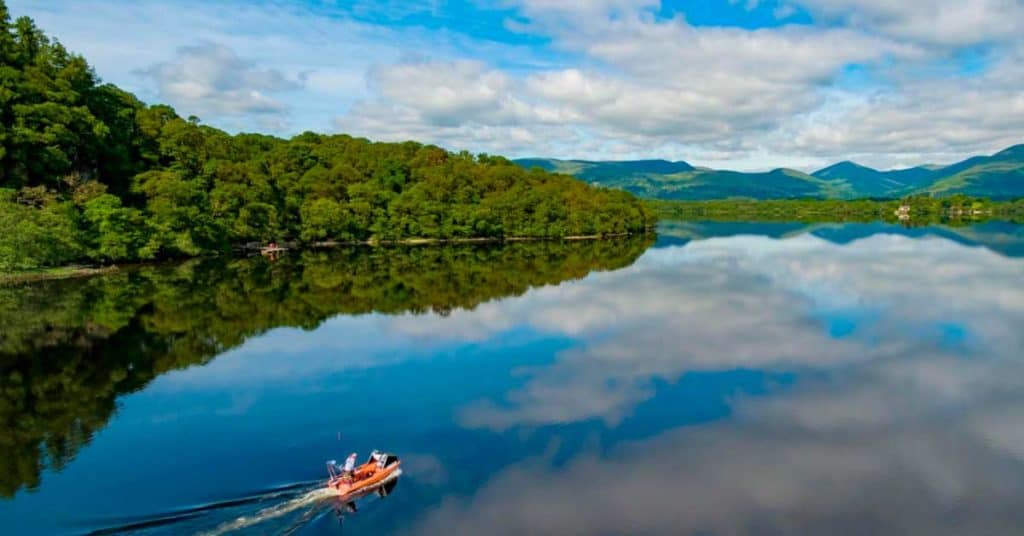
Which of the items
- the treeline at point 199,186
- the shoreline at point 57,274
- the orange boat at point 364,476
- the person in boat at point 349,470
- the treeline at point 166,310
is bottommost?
the orange boat at point 364,476

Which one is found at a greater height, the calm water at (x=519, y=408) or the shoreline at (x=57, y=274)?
the shoreline at (x=57, y=274)

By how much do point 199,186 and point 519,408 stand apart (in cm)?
6756

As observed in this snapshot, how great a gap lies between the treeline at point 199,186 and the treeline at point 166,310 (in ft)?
14.6

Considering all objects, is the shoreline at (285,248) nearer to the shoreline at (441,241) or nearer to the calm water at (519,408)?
the shoreline at (441,241)

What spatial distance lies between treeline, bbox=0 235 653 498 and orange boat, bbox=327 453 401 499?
8185 millimetres

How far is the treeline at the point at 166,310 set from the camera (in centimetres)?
2267

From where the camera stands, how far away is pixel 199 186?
255 ft

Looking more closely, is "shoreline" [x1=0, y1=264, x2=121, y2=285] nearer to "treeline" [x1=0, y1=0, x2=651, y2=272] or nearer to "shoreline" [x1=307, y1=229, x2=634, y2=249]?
"treeline" [x1=0, y1=0, x2=651, y2=272]

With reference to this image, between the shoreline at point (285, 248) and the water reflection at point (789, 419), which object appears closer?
the water reflection at point (789, 419)

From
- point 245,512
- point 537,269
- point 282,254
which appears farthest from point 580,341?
point 282,254

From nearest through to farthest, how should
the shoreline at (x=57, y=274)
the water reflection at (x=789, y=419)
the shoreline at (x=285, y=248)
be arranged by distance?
1. the water reflection at (x=789, y=419)
2. the shoreline at (x=57, y=274)
3. the shoreline at (x=285, y=248)

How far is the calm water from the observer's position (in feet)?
54.2

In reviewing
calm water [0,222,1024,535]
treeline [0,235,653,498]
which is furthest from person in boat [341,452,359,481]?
treeline [0,235,653,498]

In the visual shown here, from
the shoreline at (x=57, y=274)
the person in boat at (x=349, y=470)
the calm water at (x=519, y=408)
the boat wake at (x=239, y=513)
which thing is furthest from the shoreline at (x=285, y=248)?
the person in boat at (x=349, y=470)
